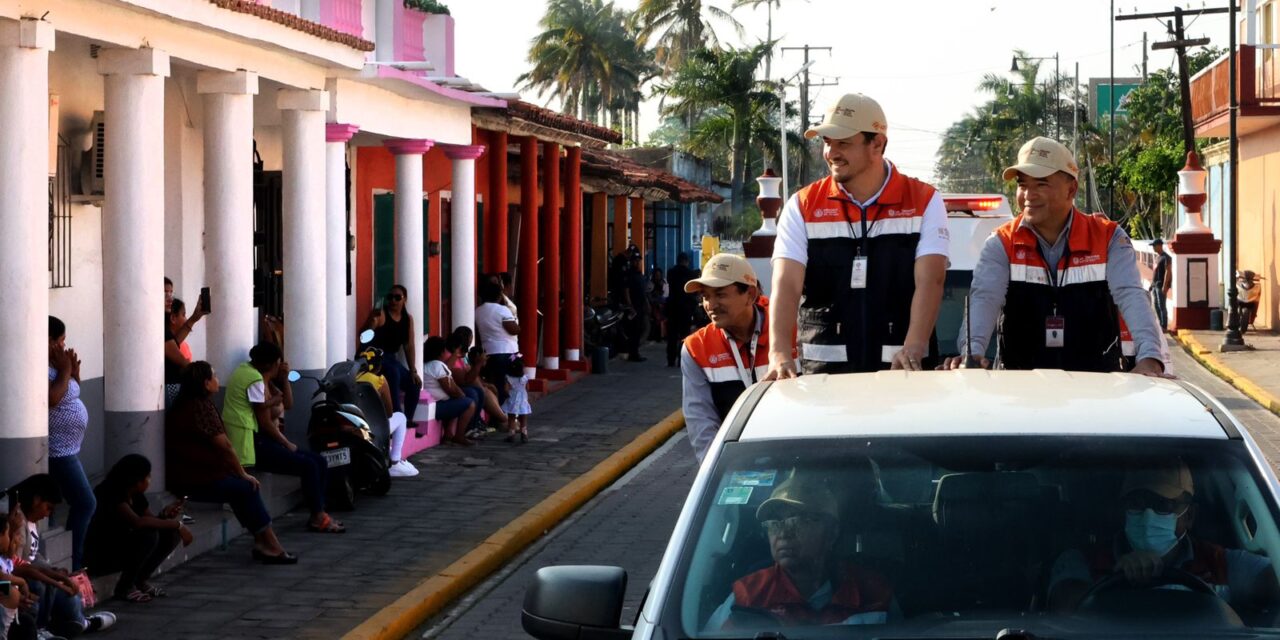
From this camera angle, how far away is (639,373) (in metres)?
26.6

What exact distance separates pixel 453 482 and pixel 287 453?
9.19 ft

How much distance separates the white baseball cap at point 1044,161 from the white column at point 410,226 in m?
10.5

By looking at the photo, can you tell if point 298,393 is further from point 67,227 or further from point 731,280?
point 731,280

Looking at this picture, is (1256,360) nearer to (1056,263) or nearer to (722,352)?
(1056,263)

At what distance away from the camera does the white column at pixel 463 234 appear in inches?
741

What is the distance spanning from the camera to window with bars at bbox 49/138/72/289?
1221cm

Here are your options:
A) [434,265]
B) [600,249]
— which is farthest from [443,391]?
[600,249]

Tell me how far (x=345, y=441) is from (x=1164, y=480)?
371 inches

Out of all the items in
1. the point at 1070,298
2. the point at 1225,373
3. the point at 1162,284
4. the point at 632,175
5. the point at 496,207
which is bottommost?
the point at 1225,373

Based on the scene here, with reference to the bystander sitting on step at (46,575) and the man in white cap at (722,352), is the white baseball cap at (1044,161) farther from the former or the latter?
the bystander sitting on step at (46,575)

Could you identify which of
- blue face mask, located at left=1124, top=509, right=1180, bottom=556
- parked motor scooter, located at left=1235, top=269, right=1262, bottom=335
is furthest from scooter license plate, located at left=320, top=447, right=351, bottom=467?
parked motor scooter, located at left=1235, top=269, right=1262, bottom=335

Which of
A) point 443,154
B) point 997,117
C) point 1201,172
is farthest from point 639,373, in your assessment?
point 997,117

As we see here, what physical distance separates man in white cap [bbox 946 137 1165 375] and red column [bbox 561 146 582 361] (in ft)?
56.0

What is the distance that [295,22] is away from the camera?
1272cm
